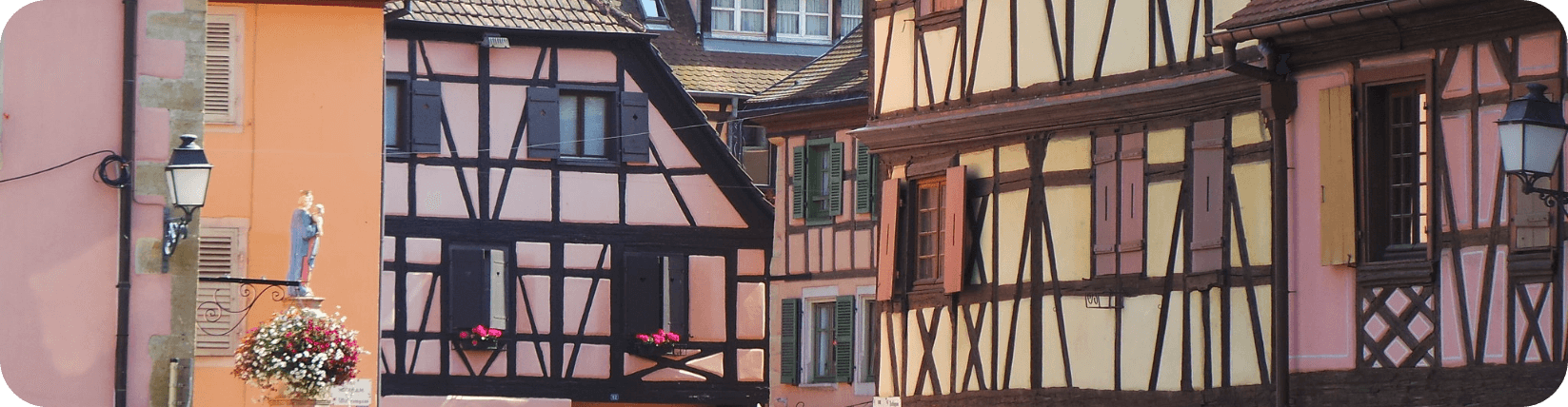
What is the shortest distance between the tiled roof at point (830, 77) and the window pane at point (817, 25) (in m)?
3.31

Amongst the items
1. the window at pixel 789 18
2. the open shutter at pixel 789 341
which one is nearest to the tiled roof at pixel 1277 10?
the open shutter at pixel 789 341

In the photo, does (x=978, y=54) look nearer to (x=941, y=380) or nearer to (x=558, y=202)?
(x=941, y=380)

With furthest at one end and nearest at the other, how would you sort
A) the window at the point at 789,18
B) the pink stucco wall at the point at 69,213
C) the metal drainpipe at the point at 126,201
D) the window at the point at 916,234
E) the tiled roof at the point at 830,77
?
the window at the point at 789,18 → the tiled roof at the point at 830,77 → the window at the point at 916,234 → the metal drainpipe at the point at 126,201 → the pink stucco wall at the point at 69,213

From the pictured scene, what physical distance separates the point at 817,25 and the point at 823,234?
5.39m

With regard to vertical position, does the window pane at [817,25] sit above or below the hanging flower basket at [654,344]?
above

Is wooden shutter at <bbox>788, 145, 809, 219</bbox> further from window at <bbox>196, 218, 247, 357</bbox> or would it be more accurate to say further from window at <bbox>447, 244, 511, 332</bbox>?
window at <bbox>196, 218, 247, 357</bbox>

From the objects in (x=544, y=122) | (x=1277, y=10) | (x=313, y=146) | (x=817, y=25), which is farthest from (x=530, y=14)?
(x=1277, y=10)

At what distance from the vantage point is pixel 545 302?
33156 mm

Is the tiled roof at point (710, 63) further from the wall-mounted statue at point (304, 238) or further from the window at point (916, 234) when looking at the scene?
the wall-mounted statue at point (304, 238)

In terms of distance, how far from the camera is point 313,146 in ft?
81.4

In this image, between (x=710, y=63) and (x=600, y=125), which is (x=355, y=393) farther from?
(x=710, y=63)

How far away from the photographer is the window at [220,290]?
2284 centimetres

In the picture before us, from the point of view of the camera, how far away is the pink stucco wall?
51.0ft

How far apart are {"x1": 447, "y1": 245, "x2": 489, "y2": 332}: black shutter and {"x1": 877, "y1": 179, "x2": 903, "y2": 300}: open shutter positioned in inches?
352
